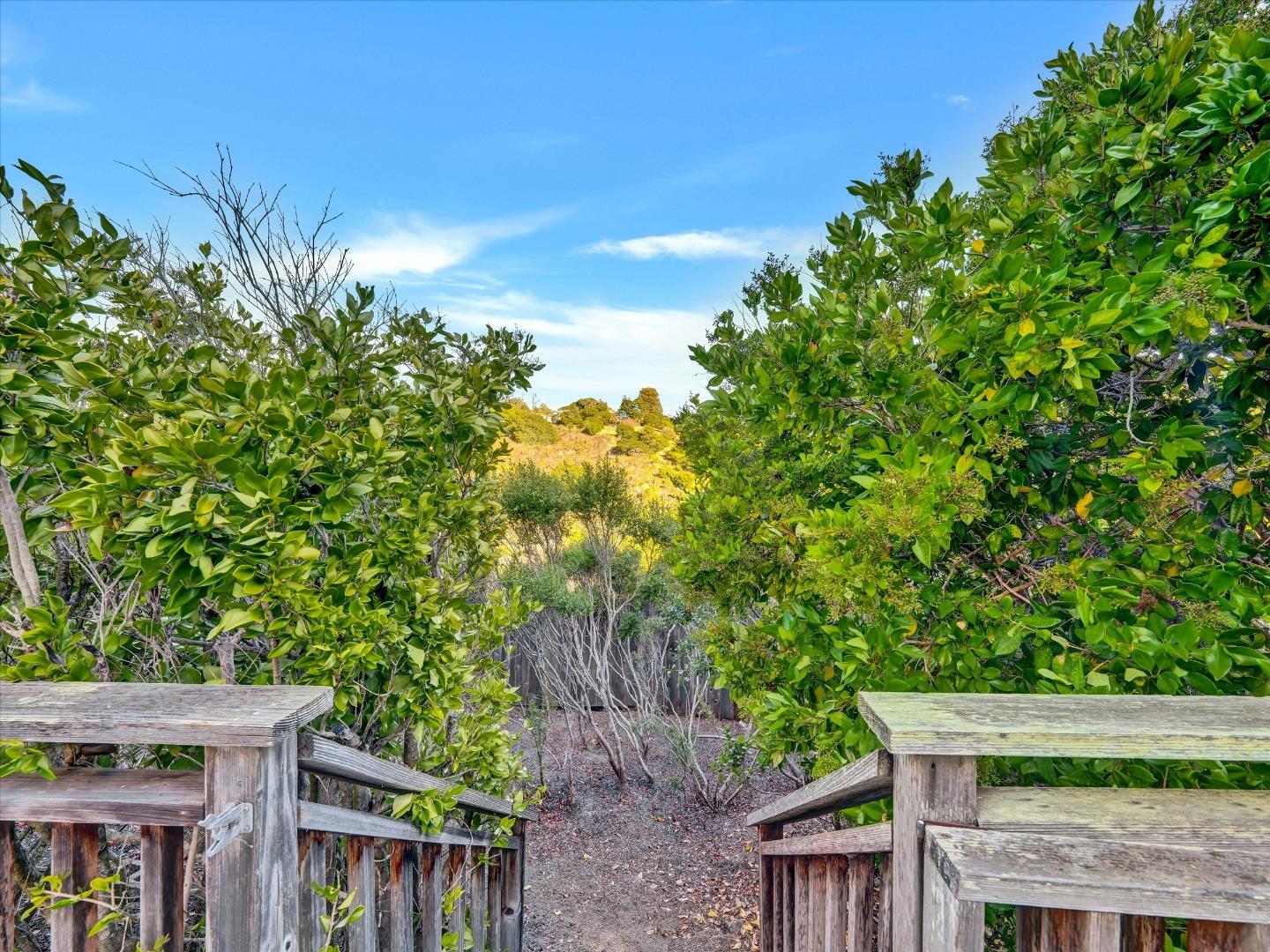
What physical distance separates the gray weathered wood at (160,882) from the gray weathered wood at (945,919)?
113 cm

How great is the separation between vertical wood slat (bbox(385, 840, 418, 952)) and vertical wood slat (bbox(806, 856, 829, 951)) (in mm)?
1182

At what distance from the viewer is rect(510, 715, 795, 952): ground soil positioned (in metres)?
3.44

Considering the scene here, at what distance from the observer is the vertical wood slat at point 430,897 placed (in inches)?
68.5

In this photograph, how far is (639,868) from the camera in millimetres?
4301

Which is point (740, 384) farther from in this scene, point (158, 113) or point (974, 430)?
point (158, 113)

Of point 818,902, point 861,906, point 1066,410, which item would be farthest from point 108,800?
point 1066,410

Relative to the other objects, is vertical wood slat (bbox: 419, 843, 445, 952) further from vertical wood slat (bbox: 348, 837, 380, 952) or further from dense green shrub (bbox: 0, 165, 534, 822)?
vertical wood slat (bbox: 348, 837, 380, 952)

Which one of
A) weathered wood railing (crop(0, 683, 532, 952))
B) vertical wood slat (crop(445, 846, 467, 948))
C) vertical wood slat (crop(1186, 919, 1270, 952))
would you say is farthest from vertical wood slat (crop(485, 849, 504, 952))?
vertical wood slat (crop(1186, 919, 1270, 952))

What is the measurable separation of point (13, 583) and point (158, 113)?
363cm

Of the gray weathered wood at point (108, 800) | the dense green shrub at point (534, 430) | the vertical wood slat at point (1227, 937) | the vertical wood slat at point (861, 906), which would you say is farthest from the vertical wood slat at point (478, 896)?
the dense green shrub at point (534, 430)

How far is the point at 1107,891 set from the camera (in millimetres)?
637

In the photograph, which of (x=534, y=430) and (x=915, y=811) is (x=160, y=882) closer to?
(x=915, y=811)

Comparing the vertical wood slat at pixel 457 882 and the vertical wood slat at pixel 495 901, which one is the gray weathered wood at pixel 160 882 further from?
the vertical wood slat at pixel 495 901

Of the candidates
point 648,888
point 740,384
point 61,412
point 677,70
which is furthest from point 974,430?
point 677,70
